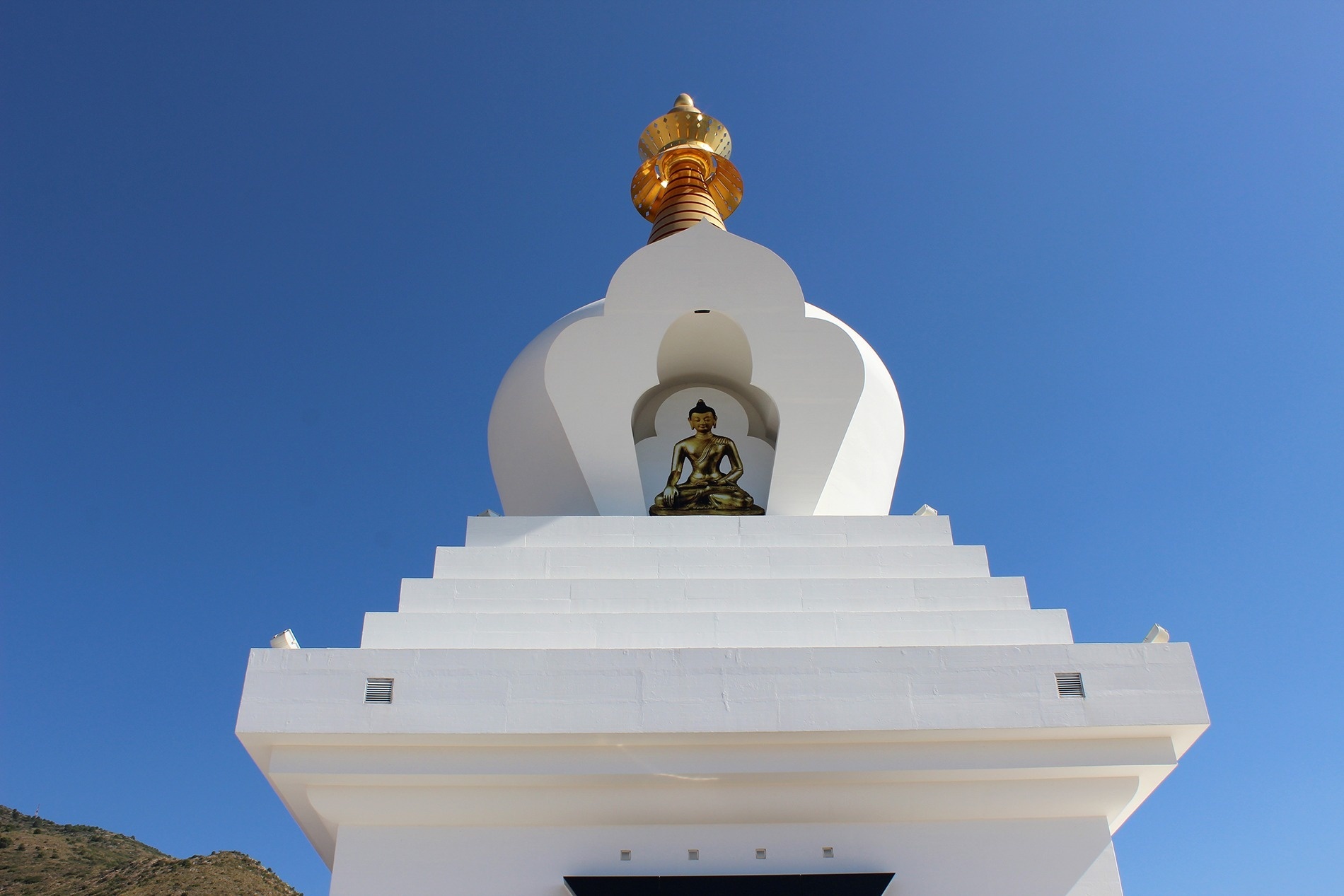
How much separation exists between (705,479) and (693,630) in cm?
242

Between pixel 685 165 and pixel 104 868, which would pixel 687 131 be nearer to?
pixel 685 165

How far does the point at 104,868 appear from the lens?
66.4 feet

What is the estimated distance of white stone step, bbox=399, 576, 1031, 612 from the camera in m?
6.88

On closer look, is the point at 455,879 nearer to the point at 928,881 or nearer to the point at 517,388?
the point at 928,881

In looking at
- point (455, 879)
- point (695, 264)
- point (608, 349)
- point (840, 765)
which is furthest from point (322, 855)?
point (695, 264)

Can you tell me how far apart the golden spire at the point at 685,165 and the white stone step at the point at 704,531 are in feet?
20.1

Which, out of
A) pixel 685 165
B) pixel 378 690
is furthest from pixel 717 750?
pixel 685 165

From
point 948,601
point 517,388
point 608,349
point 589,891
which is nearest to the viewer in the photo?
point 589,891

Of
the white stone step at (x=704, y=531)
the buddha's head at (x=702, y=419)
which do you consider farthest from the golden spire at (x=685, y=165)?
the white stone step at (x=704, y=531)

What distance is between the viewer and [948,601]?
701 centimetres

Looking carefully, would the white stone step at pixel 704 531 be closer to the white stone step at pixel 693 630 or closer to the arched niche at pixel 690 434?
the white stone step at pixel 693 630

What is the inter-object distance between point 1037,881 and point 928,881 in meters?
0.63

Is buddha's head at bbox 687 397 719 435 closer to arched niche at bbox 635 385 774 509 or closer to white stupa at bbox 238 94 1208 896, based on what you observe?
arched niche at bbox 635 385 774 509

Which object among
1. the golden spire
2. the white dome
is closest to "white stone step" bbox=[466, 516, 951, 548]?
the white dome
